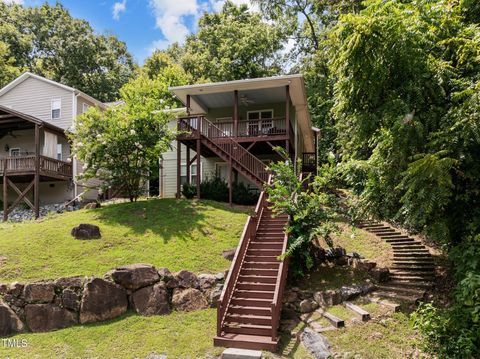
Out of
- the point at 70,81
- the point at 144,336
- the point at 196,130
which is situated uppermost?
the point at 70,81

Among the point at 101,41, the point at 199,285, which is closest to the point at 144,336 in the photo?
the point at 199,285

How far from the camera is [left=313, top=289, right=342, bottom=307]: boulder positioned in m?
9.69

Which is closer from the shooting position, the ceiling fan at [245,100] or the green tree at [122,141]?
the green tree at [122,141]

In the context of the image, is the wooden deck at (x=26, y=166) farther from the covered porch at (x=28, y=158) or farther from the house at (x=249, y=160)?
the house at (x=249, y=160)

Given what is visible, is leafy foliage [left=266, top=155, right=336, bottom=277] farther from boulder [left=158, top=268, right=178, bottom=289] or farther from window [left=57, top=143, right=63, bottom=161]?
window [left=57, top=143, right=63, bottom=161]

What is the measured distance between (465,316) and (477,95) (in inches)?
177

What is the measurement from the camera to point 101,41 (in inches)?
1591

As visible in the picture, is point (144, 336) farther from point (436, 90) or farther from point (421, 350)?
point (436, 90)

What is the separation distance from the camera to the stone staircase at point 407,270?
9.90m

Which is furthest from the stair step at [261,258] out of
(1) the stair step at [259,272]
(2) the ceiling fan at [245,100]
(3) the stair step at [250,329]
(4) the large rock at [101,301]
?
(2) the ceiling fan at [245,100]

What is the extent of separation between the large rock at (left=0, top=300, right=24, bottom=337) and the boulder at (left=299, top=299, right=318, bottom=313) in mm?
7148

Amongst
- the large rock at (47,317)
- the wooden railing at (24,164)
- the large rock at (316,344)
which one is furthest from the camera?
the wooden railing at (24,164)

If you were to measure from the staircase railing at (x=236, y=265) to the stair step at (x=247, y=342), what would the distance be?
21cm

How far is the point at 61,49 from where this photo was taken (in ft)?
126
